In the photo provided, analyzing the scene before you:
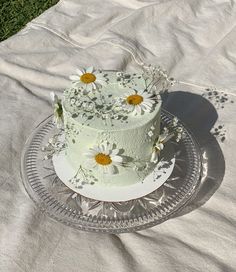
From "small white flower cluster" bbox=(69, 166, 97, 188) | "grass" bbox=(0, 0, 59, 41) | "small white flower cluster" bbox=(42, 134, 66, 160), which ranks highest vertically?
"small white flower cluster" bbox=(69, 166, 97, 188)

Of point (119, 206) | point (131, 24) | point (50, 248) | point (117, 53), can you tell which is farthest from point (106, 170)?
point (131, 24)

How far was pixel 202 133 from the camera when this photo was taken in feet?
3.71

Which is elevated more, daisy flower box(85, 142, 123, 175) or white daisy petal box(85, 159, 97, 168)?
daisy flower box(85, 142, 123, 175)

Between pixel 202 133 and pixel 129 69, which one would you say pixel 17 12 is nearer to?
pixel 129 69

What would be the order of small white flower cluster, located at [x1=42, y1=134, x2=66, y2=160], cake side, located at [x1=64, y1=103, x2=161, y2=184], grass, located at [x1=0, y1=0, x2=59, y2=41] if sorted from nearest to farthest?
1. cake side, located at [x1=64, y1=103, x2=161, y2=184]
2. small white flower cluster, located at [x1=42, y1=134, x2=66, y2=160]
3. grass, located at [x1=0, y1=0, x2=59, y2=41]

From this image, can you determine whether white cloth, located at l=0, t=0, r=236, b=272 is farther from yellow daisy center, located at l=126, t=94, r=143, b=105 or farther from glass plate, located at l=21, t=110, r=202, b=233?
yellow daisy center, located at l=126, t=94, r=143, b=105

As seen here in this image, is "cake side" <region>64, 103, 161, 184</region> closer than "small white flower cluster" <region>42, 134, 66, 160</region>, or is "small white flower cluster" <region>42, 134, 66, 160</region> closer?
"cake side" <region>64, 103, 161, 184</region>

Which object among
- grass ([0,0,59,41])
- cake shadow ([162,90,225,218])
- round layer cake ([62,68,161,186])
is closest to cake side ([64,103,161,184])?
round layer cake ([62,68,161,186])

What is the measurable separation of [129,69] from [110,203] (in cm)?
50

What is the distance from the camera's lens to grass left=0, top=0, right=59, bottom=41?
1917mm

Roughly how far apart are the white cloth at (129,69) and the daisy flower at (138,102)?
24cm

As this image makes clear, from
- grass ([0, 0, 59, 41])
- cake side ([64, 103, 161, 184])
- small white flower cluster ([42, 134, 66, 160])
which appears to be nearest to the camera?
cake side ([64, 103, 161, 184])

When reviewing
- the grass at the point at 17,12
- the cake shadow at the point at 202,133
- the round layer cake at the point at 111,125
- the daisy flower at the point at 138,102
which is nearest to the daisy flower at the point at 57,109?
the round layer cake at the point at 111,125

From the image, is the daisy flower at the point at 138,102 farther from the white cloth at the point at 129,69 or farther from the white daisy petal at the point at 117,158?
the white cloth at the point at 129,69
